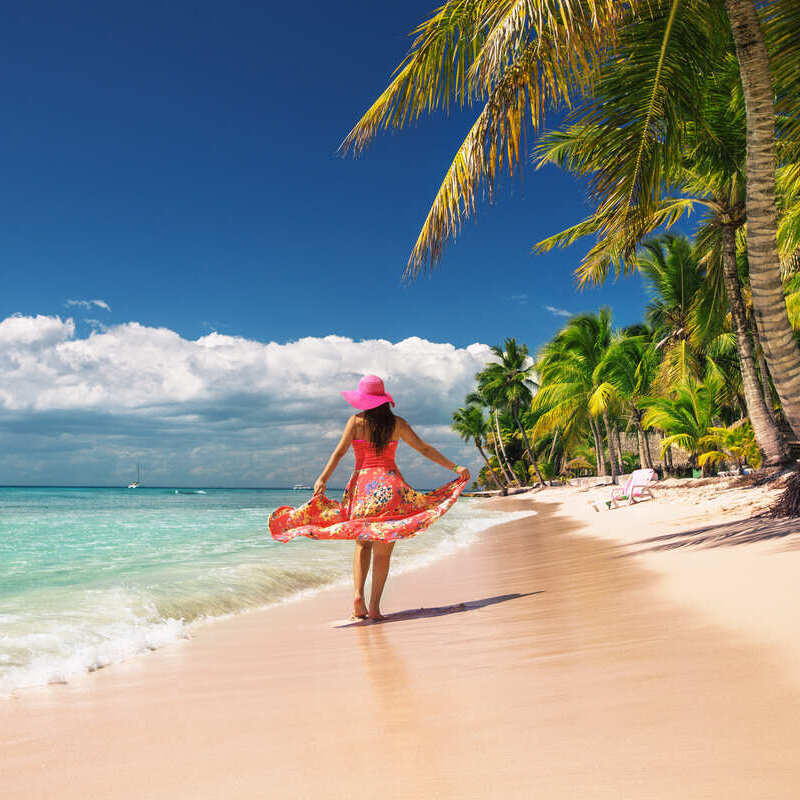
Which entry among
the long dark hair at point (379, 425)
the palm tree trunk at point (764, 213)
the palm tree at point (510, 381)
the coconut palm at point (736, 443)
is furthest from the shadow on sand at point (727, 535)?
the palm tree at point (510, 381)

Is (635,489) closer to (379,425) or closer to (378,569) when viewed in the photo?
(378,569)

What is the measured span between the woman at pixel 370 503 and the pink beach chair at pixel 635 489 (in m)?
11.6

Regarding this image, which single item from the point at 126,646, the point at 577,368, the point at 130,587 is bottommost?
the point at 126,646

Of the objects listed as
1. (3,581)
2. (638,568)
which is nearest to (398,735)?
(638,568)

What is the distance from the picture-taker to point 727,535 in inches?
237

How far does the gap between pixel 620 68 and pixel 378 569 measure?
247 inches

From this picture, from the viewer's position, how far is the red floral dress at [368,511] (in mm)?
3980

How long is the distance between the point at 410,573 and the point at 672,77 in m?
6.44

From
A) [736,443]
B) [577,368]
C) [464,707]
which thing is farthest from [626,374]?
[464,707]

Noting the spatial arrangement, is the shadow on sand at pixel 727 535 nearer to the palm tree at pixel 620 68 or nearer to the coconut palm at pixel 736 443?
the palm tree at pixel 620 68

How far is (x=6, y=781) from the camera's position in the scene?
175 cm

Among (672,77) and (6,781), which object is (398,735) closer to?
(6,781)

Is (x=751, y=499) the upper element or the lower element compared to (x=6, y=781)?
lower

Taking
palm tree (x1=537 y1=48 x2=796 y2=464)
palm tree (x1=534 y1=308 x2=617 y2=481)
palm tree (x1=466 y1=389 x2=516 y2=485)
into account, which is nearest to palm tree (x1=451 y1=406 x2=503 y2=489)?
palm tree (x1=466 y1=389 x2=516 y2=485)
